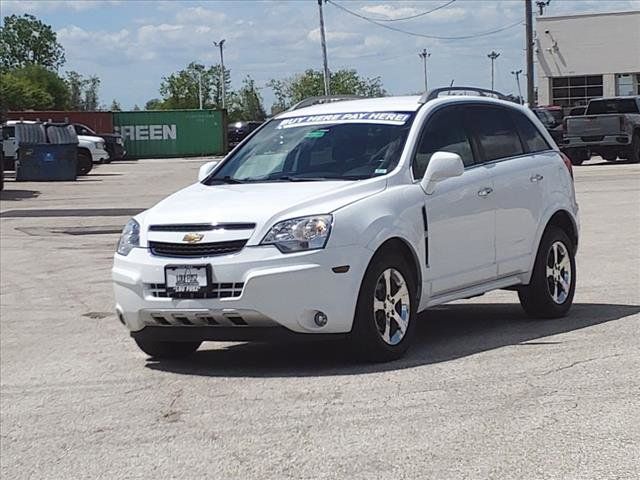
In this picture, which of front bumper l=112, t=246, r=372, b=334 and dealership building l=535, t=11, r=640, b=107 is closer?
front bumper l=112, t=246, r=372, b=334

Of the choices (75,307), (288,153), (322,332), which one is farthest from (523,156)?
(75,307)

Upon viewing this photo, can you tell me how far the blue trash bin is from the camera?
3688 centimetres

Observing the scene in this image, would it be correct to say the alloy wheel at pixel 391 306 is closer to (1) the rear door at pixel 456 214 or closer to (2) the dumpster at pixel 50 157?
(1) the rear door at pixel 456 214

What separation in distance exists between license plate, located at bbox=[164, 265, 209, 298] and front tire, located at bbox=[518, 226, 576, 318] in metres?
3.06

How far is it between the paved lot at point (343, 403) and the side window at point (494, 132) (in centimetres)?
135

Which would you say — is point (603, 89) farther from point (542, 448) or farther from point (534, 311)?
point (542, 448)

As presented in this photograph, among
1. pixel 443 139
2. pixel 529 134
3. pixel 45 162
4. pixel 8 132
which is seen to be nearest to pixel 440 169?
pixel 443 139

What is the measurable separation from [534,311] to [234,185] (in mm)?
2700

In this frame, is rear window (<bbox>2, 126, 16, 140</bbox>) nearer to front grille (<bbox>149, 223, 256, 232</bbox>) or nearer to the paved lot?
the paved lot

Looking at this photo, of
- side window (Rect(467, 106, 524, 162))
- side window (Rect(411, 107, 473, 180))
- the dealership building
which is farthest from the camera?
the dealership building

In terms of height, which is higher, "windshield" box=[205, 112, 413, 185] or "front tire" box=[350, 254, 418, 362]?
"windshield" box=[205, 112, 413, 185]

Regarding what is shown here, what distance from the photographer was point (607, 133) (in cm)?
3241

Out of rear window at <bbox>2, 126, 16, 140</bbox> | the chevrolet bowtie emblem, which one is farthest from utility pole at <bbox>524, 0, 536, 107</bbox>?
the chevrolet bowtie emblem

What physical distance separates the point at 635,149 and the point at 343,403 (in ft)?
92.5
